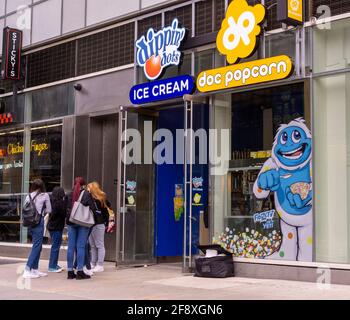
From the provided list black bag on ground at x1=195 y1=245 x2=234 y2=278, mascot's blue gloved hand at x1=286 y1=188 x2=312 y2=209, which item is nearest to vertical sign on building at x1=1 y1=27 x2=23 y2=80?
black bag on ground at x1=195 y1=245 x2=234 y2=278

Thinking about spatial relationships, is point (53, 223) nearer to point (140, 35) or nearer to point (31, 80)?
point (140, 35)

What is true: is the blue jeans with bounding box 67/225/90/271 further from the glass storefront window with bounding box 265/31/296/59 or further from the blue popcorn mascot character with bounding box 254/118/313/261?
the glass storefront window with bounding box 265/31/296/59

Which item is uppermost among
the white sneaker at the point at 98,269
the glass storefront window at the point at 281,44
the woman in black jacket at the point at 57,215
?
the glass storefront window at the point at 281,44

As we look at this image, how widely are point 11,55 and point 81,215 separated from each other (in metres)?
7.40

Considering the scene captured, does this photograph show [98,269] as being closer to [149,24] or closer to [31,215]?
[31,215]

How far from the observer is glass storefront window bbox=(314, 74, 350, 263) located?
9.84 meters

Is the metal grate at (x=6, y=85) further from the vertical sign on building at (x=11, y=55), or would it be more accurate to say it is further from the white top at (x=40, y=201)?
the white top at (x=40, y=201)

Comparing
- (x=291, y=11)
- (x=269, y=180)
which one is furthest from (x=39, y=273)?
(x=291, y=11)

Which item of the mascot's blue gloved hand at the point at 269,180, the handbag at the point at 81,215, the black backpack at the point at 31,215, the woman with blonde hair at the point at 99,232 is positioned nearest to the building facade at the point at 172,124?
the mascot's blue gloved hand at the point at 269,180

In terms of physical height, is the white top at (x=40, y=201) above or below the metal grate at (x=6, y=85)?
below

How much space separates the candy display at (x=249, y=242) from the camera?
34.9 feet

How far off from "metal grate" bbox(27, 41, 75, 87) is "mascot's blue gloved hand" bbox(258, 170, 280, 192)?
21.3 ft

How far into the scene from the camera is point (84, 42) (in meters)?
14.9

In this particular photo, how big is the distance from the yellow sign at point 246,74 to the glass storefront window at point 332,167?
0.66 m
